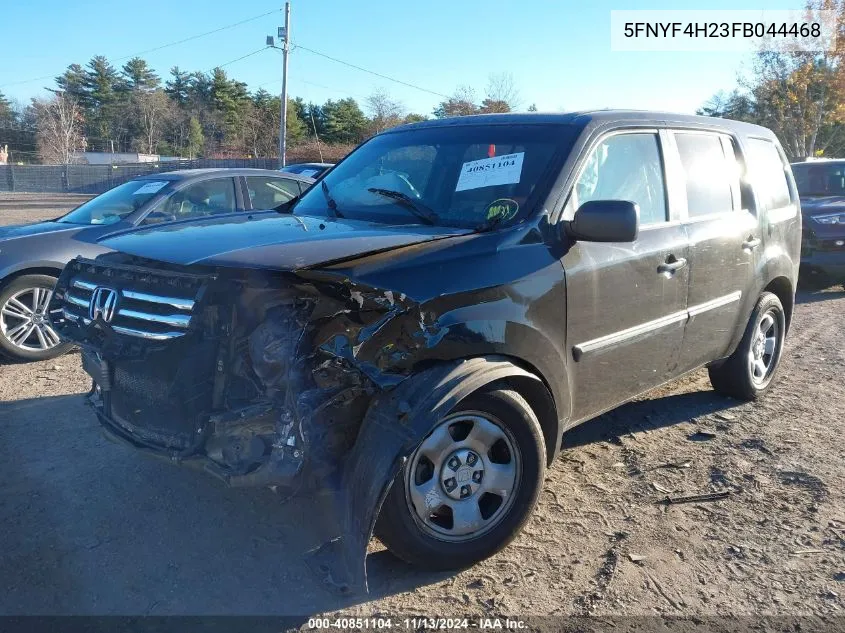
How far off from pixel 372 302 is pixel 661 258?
1.97 metres

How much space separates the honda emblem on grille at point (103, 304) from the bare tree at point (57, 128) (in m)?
67.2

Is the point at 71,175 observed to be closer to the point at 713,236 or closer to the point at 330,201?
the point at 330,201

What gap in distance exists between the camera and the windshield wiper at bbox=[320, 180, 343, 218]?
4.05 metres

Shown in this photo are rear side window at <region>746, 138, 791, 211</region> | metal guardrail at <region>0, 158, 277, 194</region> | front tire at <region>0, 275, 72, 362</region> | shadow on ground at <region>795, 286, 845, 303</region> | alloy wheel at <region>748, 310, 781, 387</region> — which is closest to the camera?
rear side window at <region>746, 138, 791, 211</region>

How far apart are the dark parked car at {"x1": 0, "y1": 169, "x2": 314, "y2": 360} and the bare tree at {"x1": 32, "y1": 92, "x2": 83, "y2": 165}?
207ft

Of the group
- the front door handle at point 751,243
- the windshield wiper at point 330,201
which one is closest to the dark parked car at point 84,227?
the windshield wiper at point 330,201

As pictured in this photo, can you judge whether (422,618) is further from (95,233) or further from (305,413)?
(95,233)

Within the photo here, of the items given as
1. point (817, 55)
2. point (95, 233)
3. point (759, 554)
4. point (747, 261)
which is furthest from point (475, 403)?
point (817, 55)

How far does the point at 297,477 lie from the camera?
8.80 feet

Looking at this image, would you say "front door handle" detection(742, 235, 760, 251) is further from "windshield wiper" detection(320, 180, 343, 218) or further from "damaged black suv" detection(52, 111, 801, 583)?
"windshield wiper" detection(320, 180, 343, 218)

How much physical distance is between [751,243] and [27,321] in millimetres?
5974

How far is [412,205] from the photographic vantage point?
12.3 feet

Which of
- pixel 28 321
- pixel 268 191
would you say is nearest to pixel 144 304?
pixel 28 321

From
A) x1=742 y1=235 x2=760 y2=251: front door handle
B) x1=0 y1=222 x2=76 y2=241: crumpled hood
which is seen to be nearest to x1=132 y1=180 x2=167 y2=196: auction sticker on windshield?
x1=0 y1=222 x2=76 y2=241: crumpled hood
